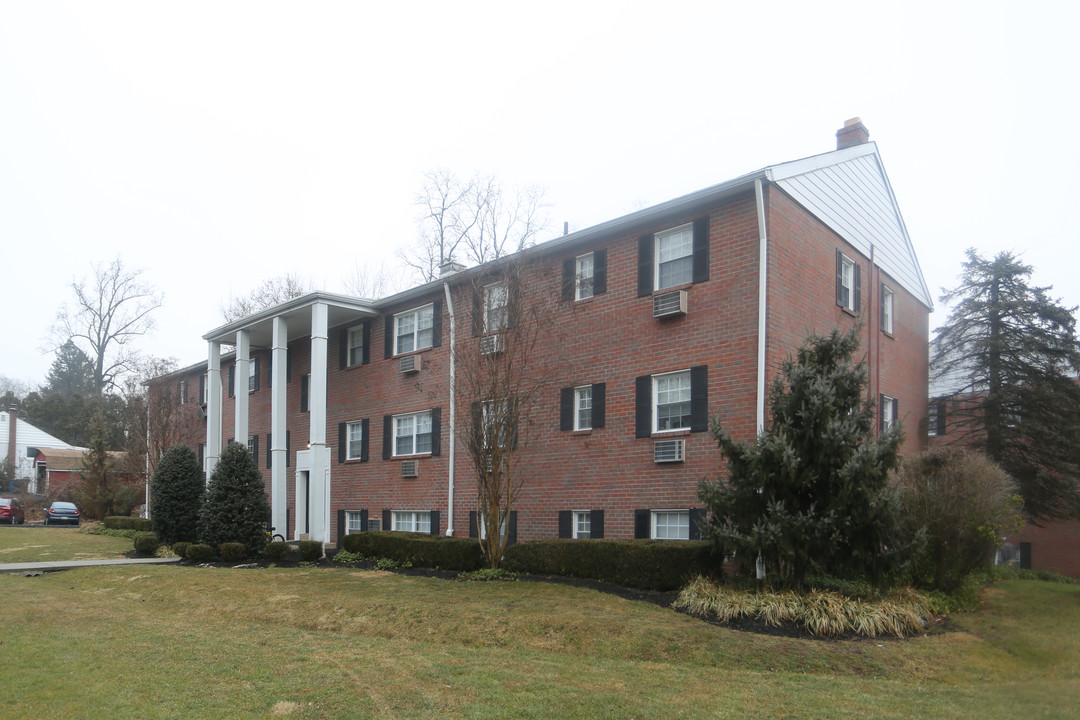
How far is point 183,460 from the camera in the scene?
23578 millimetres

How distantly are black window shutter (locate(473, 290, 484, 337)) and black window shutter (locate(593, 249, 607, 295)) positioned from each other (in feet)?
8.26

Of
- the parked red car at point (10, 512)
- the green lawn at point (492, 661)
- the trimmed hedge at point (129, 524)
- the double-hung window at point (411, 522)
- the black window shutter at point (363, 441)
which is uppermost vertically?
the black window shutter at point (363, 441)

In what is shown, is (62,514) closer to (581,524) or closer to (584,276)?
(581,524)

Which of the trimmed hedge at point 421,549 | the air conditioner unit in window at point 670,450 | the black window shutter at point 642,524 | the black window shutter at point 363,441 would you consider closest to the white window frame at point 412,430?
the black window shutter at point 363,441

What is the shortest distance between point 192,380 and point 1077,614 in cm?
3315

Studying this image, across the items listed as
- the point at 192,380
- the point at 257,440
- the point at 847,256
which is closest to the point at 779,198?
the point at 847,256

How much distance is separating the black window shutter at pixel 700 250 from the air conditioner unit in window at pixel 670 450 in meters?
3.13

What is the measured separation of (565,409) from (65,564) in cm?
1279

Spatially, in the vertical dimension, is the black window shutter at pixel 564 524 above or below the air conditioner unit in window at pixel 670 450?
below

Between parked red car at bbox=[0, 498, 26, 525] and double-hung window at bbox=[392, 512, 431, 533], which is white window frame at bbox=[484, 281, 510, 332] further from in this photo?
parked red car at bbox=[0, 498, 26, 525]

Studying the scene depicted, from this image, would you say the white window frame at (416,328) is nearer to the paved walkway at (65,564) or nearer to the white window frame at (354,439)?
the white window frame at (354,439)

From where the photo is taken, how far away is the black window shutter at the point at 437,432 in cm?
2078

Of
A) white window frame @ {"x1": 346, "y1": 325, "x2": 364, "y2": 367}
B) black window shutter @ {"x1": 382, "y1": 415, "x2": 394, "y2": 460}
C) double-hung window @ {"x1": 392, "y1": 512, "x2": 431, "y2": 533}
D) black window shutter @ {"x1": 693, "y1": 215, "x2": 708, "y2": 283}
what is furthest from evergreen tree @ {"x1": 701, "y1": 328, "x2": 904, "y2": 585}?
white window frame @ {"x1": 346, "y1": 325, "x2": 364, "y2": 367}

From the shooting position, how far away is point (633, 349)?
16281 millimetres
